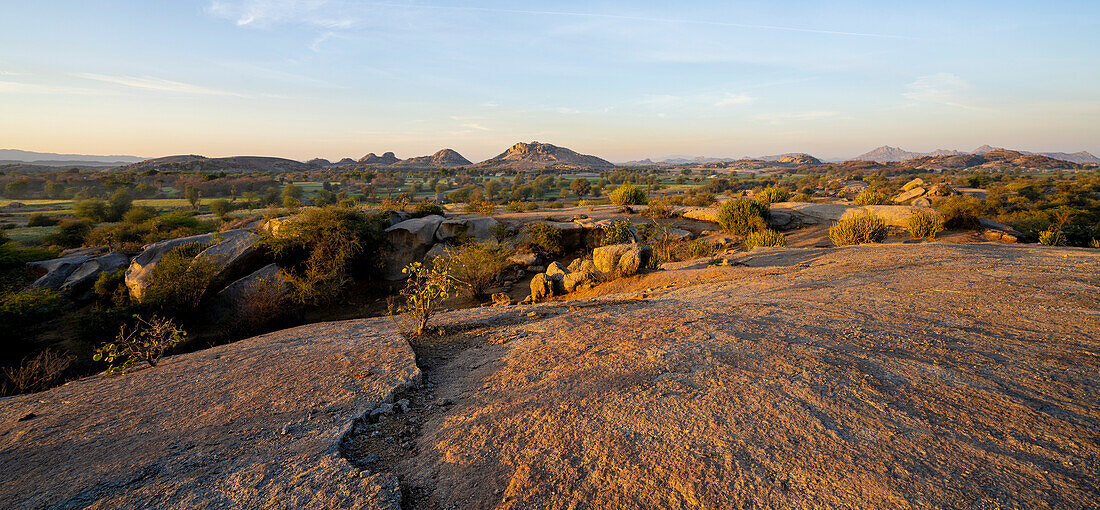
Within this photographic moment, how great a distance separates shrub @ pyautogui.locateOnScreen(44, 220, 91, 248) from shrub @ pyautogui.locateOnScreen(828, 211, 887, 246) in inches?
1317

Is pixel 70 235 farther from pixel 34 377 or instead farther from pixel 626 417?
pixel 626 417

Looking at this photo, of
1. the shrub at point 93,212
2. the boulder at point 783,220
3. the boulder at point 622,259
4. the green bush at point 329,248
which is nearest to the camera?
the boulder at point 622,259

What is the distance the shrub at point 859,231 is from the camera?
13120 mm

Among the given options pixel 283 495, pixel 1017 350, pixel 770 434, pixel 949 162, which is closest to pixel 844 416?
pixel 770 434

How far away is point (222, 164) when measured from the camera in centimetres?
Answer: 8500

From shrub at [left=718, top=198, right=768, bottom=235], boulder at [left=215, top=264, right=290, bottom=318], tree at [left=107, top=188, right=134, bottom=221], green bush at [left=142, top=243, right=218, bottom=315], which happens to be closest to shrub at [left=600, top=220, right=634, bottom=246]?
shrub at [left=718, top=198, right=768, bottom=235]

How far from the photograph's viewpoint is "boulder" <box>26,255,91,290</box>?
43.9 ft

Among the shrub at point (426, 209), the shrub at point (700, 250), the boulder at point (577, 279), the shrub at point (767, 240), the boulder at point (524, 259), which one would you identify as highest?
the shrub at point (426, 209)

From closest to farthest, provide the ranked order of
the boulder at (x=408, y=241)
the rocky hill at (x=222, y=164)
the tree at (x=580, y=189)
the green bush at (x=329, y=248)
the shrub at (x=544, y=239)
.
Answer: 1. the green bush at (x=329, y=248)
2. the boulder at (x=408, y=241)
3. the shrub at (x=544, y=239)
4. the tree at (x=580, y=189)
5. the rocky hill at (x=222, y=164)

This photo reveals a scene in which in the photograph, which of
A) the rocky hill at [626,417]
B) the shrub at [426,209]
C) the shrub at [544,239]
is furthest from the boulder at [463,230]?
the rocky hill at [626,417]

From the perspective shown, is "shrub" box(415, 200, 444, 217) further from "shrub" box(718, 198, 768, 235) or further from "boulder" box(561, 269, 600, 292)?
"shrub" box(718, 198, 768, 235)

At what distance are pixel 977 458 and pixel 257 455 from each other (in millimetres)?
4632

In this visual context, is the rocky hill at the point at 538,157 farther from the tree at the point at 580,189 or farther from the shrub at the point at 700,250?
the shrub at the point at 700,250

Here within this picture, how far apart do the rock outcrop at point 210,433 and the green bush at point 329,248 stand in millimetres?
7981
